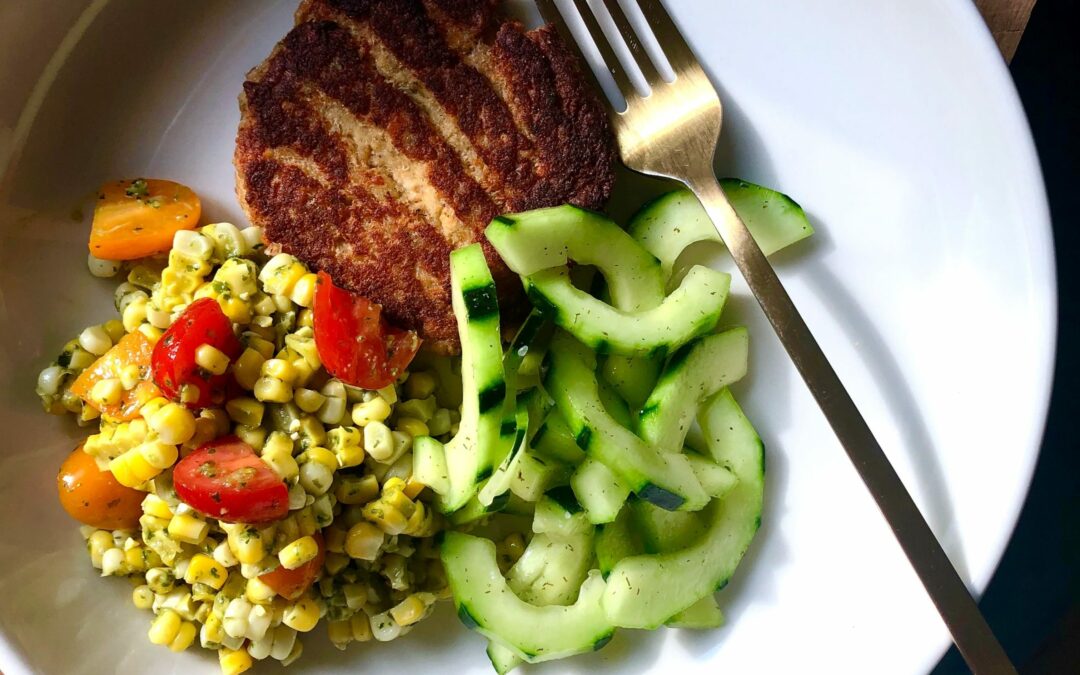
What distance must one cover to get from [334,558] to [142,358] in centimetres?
74

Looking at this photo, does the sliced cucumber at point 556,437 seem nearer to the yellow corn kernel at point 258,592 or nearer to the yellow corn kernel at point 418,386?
the yellow corn kernel at point 418,386

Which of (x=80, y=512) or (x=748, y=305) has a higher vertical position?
(x=80, y=512)

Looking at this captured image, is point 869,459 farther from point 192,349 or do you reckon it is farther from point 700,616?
point 192,349

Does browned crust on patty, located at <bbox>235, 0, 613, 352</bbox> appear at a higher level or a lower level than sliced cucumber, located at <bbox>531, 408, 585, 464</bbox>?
higher

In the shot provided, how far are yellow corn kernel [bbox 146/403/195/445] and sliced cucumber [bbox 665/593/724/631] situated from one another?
132 cm

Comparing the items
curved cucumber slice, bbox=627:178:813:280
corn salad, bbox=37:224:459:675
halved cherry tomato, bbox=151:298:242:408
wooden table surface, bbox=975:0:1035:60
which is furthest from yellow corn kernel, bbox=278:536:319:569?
wooden table surface, bbox=975:0:1035:60

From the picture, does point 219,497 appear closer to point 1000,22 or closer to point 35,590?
point 35,590

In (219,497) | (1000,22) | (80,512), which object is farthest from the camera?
(1000,22)

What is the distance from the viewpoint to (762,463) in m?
2.24

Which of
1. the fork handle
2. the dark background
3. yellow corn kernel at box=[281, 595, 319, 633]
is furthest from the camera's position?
the dark background

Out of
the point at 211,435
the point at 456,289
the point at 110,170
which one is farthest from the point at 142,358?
the point at 456,289

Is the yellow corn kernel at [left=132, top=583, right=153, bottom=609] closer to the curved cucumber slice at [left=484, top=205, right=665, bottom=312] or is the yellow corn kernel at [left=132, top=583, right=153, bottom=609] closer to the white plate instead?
the white plate

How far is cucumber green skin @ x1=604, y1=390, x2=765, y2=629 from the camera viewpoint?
211cm

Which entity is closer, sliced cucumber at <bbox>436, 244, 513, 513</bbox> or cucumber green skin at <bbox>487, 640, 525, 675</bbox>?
sliced cucumber at <bbox>436, 244, 513, 513</bbox>
